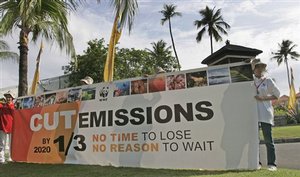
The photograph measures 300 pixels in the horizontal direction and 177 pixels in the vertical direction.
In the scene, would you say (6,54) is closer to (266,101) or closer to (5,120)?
(5,120)

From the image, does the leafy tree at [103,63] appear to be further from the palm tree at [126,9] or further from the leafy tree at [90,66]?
the palm tree at [126,9]

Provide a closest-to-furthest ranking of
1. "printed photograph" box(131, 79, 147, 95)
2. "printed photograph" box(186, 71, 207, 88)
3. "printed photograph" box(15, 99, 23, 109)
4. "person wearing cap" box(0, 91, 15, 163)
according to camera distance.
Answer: "printed photograph" box(186, 71, 207, 88) < "printed photograph" box(131, 79, 147, 95) < "person wearing cap" box(0, 91, 15, 163) < "printed photograph" box(15, 99, 23, 109)

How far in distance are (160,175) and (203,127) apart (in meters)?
1.09

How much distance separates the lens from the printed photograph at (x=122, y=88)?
7074 mm

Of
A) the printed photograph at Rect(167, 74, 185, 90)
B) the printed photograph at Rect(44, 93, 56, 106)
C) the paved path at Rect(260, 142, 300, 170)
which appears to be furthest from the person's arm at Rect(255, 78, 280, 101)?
the printed photograph at Rect(44, 93, 56, 106)

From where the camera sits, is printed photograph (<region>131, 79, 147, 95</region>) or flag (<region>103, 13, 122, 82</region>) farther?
flag (<region>103, 13, 122, 82</region>)

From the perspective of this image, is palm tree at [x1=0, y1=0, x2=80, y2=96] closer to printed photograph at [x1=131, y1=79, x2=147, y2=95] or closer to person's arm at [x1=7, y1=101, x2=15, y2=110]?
person's arm at [x1=7, y1=101, x2=15, y2=110]

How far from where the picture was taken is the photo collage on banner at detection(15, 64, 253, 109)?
6.10 metres

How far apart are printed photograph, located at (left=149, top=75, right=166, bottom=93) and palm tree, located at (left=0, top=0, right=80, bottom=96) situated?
3.84 meters

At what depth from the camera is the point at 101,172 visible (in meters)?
6.29

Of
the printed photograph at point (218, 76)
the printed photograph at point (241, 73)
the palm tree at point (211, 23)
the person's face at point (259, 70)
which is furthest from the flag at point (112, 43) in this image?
the palm tree at point (211, 23)

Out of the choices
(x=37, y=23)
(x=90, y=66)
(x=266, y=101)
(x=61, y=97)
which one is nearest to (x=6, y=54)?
(x=90, y=66)

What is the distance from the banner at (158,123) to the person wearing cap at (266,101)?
100mm

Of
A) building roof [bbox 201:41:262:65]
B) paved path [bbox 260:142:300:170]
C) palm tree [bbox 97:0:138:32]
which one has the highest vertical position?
palm tree [bbox 97:0:138:32]
